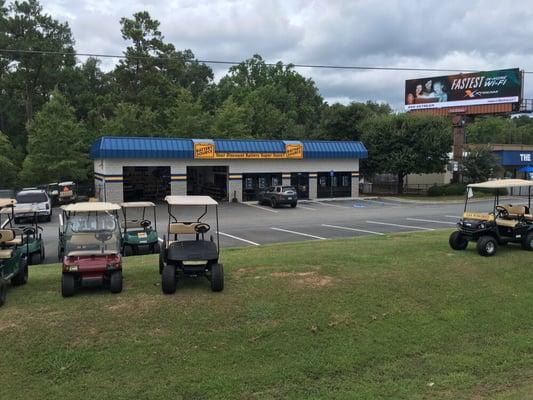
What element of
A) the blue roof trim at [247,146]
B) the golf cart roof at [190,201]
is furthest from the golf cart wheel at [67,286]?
the blue roof trim at [247,146]

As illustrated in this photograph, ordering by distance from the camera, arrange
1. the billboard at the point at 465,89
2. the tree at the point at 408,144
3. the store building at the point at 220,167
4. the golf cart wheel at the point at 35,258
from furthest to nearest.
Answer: the billboard at the point at 465,89, the tree at the point at 408,144, the store building at the point at 220,167, the golf cart wheel at the point at 35,258

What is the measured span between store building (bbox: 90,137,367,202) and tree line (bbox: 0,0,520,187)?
4.84 metres

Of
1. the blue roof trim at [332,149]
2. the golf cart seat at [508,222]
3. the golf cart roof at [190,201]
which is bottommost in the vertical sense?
the golf cart seat at [508,222]

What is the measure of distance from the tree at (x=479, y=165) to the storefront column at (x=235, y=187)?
74.2 ft

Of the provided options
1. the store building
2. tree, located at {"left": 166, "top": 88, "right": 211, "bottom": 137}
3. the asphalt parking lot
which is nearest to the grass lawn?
the asphalt parking lot

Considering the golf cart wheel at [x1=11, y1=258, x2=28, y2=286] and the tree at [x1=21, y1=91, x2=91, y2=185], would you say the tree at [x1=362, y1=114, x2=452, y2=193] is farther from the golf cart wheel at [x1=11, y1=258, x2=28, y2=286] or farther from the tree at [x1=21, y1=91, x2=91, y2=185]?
the golf cart wheel at [x1=11, y1=258, x2=28, y2=286]

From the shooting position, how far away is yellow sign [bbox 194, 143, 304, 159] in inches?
1497

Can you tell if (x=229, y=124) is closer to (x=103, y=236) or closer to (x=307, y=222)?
(x=307, y=222)

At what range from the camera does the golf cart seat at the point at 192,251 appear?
974 cm

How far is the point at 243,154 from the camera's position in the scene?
130ft

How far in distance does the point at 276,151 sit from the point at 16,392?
1373 inches

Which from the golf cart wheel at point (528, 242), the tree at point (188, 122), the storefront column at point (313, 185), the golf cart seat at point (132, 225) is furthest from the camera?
the tree at point (188, 122)

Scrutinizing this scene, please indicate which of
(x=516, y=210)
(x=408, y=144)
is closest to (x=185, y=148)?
(x=408, y=144)

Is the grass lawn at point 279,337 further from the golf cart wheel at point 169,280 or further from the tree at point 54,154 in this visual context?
the tree at point 54,154
